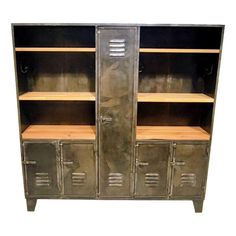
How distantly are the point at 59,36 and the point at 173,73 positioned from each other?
4.27 ft

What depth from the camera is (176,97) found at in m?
2.58

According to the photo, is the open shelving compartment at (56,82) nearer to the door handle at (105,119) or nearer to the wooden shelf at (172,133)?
the door handle at (105,119)

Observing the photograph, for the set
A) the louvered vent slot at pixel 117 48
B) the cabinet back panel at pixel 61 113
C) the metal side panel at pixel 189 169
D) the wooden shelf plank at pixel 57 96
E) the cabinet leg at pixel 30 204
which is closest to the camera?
the louvered vent slot at pixel 117 48

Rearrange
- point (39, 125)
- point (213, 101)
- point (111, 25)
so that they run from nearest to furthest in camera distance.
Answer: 1. point (111, 25)
2. point (213, 101)
3. point (39, 125)

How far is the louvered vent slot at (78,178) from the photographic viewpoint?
260 centimetres

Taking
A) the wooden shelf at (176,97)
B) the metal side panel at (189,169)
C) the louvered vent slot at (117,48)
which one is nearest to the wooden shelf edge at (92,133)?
the metal side panel at (189,169)

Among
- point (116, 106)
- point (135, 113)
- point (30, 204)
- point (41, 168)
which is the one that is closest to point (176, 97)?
point (135, 113)

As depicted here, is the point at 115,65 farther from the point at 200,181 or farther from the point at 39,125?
the point at 200,181

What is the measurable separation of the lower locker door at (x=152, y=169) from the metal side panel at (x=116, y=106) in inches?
3.8

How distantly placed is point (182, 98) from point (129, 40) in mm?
795

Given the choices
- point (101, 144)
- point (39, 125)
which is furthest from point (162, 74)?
point (39, 125)

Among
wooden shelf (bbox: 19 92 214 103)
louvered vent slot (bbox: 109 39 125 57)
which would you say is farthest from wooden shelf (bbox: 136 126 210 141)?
louvered vent slot (bbox: 109 39 125 57)

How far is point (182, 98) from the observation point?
8.33 feet

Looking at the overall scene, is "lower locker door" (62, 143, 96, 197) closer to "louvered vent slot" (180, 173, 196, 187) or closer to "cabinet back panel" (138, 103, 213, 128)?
"cabinet back panel" (138, 103, 213, 128)
